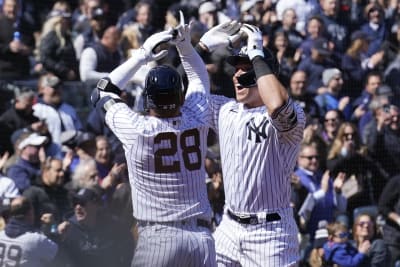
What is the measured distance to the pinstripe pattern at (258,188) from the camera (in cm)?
625

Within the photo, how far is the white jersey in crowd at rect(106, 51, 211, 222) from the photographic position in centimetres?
596

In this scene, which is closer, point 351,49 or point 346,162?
point 346,162

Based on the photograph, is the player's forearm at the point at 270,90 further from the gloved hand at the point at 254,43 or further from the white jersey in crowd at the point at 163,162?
the white jersey in crowd at the point at 163,162

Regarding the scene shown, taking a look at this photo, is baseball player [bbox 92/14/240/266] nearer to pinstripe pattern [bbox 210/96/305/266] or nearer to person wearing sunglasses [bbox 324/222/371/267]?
pinstripe pattern [bbox 210/96/305/266]

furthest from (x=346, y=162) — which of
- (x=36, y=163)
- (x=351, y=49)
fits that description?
(x=36, y=163)

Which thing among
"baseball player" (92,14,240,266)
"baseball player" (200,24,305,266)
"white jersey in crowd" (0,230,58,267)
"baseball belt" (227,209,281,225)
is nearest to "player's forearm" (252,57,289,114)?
"baseball player" (200,24,305,266)

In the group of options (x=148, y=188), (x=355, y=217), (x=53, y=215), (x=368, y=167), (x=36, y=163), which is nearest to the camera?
(x=148, y=188)

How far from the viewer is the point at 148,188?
6.01 meters

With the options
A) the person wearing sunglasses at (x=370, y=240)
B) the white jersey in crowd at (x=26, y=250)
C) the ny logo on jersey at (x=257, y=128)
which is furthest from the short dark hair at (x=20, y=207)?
the person wearing sunglasses at (x=370, y=240)

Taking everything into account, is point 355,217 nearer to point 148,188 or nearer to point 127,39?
point 127,39

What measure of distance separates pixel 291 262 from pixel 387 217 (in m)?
3.94

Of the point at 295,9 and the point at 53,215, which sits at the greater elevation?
the point at 295,9

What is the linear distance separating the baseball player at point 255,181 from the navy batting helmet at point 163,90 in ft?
1.53

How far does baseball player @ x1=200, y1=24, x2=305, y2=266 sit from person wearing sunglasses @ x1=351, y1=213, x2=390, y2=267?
3.24 m
